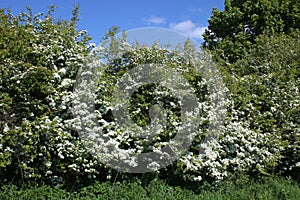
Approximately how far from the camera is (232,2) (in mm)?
19328

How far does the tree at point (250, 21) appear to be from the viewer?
17.3 meters

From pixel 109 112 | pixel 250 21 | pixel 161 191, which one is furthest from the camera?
pixel 250 21

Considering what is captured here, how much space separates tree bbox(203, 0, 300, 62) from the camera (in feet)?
56.9

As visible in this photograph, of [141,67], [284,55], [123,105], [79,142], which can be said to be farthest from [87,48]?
[284,55]

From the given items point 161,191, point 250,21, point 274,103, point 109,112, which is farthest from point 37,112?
point 250,21

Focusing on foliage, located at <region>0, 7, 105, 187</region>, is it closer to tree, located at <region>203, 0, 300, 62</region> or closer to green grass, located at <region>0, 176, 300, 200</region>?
green grass, located at <region>0, 176, 300, 200</region>

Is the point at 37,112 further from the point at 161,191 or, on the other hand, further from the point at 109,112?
the point at 161,191

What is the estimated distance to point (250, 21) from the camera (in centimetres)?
1828

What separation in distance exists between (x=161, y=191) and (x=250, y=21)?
1351cm

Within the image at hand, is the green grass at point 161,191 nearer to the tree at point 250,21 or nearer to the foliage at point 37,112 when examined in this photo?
the foliage at point 37,112

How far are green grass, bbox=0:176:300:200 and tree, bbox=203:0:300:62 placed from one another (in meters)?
10.0

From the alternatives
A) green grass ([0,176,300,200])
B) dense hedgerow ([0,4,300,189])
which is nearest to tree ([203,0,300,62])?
dense hedgerow ([0,4,300,189])

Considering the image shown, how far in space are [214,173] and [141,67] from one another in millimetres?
2384

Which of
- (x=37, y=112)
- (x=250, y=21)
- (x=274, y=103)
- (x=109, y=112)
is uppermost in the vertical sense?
(x=250, y=21)
